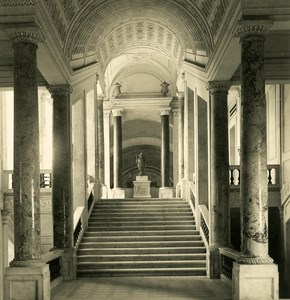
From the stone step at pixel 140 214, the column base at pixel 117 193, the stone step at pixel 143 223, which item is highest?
the column base at pixel 117 193

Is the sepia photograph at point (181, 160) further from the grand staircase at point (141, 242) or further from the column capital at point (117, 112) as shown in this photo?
the column capital at point (117, 112)

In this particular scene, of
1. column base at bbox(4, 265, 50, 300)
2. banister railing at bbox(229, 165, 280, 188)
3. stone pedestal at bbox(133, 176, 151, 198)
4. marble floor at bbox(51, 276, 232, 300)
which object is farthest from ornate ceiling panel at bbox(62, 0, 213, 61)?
stone pedestal at bbox(133, 176, 151, 198)

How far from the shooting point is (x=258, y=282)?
870 cm

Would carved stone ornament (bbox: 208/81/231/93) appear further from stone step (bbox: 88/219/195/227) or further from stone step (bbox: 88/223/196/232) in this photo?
stone step (bbox: 88/219/195/227)

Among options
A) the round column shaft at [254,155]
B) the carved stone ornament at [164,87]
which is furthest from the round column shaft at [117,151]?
the round column shaft at [254,155]

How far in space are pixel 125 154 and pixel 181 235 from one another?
17.5 m

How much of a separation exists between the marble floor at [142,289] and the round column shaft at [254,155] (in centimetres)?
153

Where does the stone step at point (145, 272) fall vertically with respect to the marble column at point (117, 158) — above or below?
below

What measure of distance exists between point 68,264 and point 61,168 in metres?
2.35

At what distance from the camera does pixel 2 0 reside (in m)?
8.76

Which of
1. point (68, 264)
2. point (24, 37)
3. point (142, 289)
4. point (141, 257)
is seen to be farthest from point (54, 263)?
point (24, 37)

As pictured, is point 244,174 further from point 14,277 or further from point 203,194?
point 203,194

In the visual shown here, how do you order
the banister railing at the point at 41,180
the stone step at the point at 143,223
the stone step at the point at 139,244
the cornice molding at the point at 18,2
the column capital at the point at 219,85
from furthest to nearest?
the banister railing at the point at 41,180, the stone step at the point at 143,223, the stone step at the point at 139,244, the column capital at the point at 219,85, the cornice molding at the point at 18,2

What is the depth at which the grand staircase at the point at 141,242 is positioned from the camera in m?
13.1
